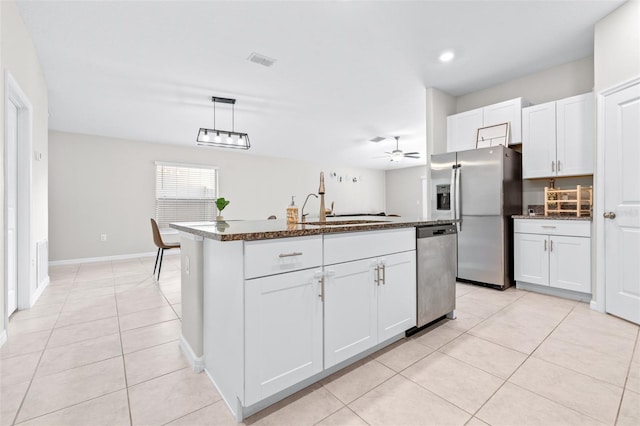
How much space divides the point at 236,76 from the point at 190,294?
2.72 metres

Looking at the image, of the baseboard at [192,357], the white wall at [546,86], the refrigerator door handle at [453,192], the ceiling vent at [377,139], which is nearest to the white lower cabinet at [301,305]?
the baseboard at [192,357]

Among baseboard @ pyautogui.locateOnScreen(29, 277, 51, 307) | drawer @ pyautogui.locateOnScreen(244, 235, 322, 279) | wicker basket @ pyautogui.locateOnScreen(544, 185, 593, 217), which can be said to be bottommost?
baseboard @ pyautogui.locateOnScreen(29, 277, 51, 307)

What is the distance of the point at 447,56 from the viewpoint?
3.18 meters

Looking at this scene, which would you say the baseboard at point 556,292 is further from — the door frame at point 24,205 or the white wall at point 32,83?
the door frame at point 24,205

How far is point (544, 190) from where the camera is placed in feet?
11.5

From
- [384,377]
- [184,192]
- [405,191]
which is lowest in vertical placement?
[384,377]

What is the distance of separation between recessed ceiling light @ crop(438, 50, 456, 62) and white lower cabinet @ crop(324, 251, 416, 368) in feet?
7.74

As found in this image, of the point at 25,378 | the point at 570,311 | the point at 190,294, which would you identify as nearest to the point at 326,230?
the point at 190,294

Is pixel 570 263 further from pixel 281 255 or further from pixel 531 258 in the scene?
pixel 281 255

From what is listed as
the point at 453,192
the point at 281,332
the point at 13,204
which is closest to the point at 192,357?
the point at 281,332

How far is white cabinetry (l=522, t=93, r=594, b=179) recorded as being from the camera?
3061mm

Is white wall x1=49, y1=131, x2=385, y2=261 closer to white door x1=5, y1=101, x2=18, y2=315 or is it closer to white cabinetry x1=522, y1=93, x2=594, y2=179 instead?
white door x1=5, y1=101, x2=18, y2=315

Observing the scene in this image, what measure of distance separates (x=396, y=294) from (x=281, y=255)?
1015 mm

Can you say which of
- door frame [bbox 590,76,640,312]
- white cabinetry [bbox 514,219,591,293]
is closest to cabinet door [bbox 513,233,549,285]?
→ white cabinetry [bbox 514,219,591,293]
